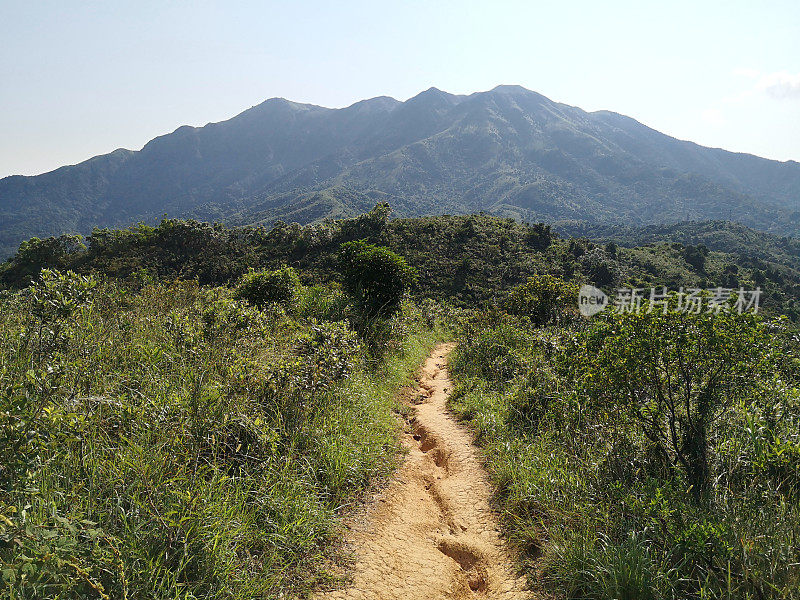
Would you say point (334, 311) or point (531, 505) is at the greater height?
point (334, 311)

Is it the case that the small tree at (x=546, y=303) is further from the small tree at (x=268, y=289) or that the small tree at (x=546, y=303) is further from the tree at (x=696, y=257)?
the tree at (x=696, y=257)

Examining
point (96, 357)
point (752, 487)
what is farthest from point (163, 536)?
point (752, 487)

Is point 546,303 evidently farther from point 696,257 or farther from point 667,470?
point 696,257

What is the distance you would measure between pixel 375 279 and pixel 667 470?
8.05 m

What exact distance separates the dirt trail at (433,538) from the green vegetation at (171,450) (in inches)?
12.8

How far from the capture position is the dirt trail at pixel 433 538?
128 inches

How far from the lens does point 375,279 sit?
10.8m

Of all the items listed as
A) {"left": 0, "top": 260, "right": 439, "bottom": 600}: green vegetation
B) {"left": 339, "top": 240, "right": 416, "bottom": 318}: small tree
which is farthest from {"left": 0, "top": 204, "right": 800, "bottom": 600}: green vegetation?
{"left": 339, "top": 240, "right": 416, "bottom": 318}: small tree

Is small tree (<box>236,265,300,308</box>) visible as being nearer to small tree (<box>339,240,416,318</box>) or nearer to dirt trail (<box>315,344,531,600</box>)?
small tree (<box>339,240,416,318</box>)

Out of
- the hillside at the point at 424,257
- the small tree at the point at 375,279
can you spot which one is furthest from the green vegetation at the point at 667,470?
the hillside at the point at 424,257

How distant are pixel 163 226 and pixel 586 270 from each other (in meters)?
39.4

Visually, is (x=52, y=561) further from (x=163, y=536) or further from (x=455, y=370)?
(x=455, y=370)

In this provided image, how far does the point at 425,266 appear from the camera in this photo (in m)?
35.2

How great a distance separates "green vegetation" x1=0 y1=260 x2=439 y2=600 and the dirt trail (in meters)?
0.32
